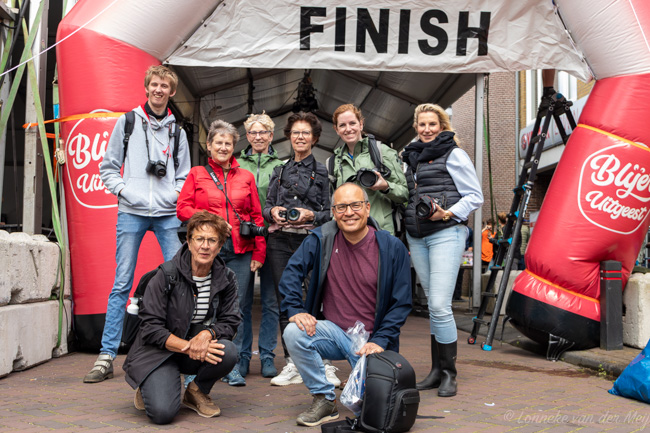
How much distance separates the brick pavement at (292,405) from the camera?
135 inches

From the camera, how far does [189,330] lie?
3.69m

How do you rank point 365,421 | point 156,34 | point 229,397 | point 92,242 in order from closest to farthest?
point 365,421
point 229,397
point 92,242
point 156,34

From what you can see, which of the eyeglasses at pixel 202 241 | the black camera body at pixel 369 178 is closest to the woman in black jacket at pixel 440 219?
the black camera body at pixel 369 178

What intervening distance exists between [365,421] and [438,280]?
132 cm

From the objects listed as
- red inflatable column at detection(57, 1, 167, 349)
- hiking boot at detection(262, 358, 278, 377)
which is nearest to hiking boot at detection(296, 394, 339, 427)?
hiking boot at detection(262, 358, 278, 377)

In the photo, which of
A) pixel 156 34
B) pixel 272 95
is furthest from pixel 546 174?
pixel 156 34

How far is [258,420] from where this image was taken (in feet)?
11.7

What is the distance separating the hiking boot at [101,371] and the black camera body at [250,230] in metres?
1.23

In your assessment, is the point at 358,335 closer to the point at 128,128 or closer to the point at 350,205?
the point at 350,205

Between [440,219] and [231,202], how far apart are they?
1.40 metres

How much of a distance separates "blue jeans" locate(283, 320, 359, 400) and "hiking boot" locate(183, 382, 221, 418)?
55 centimetres

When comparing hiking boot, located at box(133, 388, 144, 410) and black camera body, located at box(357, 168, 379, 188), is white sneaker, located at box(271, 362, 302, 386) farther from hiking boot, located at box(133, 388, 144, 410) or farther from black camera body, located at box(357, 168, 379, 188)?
black camera body, located at box(357, 168, 379, 188)

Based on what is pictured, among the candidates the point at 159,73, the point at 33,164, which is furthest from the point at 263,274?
the point at 33,164

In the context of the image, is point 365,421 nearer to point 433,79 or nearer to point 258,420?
point 258,420
